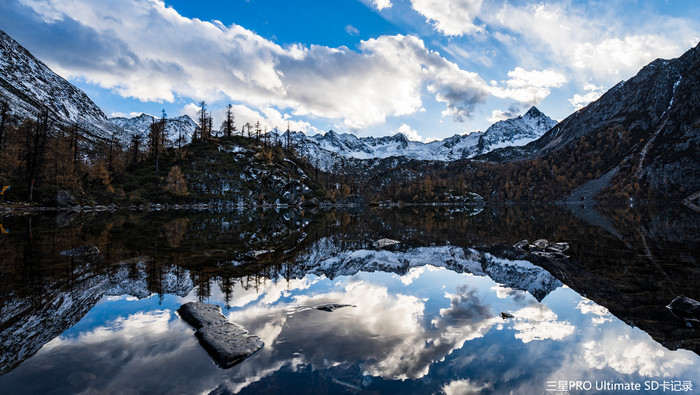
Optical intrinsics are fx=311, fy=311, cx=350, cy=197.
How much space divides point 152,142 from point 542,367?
137458 millimetres

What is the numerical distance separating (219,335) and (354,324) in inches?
165

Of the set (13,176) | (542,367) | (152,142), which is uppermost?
(152,142)

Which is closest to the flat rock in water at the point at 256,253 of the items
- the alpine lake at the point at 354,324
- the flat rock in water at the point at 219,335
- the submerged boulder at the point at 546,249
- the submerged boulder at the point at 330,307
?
the alpine lake at the point at 354,324

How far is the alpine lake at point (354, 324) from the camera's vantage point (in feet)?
23.4

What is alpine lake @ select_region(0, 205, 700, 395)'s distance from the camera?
23.4 ft

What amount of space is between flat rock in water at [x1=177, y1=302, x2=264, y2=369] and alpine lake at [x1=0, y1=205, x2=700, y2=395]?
Answer: 0.24 metres

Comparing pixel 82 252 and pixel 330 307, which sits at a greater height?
pixel 82 252

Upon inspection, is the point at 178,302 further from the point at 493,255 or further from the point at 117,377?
the point at 493,255

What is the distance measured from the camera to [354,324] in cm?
1041

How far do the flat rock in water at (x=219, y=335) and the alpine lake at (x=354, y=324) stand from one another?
9.4 inches

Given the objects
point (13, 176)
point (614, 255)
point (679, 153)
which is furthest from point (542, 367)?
point (679, 153)

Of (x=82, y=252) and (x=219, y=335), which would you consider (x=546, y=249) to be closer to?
(x=219, y=335)

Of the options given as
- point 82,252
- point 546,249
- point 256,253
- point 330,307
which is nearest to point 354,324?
point 330,307

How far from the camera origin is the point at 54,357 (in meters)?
7.75
